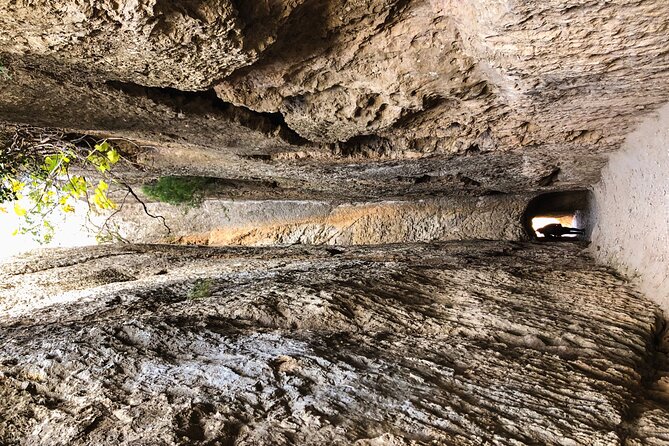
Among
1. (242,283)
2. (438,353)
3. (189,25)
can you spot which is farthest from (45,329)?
(438,353)

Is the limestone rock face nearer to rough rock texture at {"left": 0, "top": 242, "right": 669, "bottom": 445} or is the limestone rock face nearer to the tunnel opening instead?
rough rock texture at {"left": 0, "top": 242, "right": 669, "bottom": 445}

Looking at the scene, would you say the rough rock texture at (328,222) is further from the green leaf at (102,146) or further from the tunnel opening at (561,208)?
the green leaf at (102,146)

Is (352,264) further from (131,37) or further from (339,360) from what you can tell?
(131,37)

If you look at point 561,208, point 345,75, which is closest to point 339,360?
point 345,75

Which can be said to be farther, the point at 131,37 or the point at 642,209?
the point at 642,209

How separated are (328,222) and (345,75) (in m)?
4.24

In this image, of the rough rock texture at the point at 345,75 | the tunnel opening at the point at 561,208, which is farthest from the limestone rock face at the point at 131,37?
the tunnel opening at the point at 561,208

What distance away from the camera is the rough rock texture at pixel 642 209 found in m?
2.74

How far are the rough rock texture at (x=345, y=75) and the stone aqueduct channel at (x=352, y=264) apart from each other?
0.04ft

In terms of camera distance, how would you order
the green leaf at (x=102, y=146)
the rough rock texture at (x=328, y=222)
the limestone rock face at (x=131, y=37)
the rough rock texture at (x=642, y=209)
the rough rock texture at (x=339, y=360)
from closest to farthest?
the rough rock texture at (x=339, y=360) → the limestone rock face at (x=131, y=37) → the rough rock texture at (x=642, y=209) → the green leaf at (x=102, y=146) → the rough rock texture at (x=328, y=222)

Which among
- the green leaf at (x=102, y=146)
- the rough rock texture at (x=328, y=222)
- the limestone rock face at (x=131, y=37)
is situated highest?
the limestone rock face at (x=131, y=37)

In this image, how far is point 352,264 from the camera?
139 inches

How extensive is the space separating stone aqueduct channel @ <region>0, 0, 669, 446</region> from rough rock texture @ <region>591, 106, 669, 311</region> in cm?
2

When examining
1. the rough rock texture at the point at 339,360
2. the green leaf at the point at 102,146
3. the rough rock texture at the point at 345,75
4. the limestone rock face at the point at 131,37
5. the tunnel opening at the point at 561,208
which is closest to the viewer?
the rough rock texture at the point at 339,360
